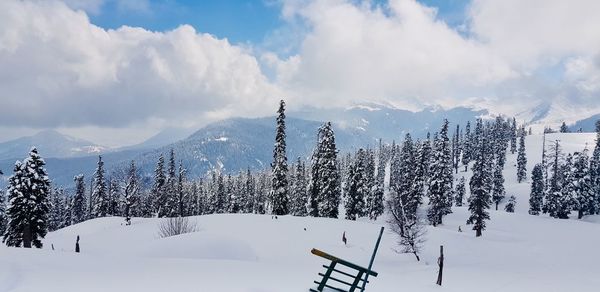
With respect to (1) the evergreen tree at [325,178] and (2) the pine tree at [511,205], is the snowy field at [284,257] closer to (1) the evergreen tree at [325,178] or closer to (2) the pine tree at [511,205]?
(1) the evergreen tree at [325,178]

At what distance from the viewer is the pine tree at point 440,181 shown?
69.4 meters

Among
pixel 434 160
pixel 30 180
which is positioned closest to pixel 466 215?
pixel 434 160

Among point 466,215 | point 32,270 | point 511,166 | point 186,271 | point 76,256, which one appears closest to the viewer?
point 32,270

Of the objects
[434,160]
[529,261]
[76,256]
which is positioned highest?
[434,160]

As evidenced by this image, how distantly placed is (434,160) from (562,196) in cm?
3219

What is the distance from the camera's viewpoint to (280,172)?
A: 61.9 metres

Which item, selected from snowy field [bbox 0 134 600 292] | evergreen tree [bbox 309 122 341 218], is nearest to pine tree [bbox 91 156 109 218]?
snowy field [bbox 0 134 600 292]

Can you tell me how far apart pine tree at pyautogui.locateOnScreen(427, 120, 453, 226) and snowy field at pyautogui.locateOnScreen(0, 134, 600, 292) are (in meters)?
3.41

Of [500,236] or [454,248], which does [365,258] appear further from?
Result: [500,236]

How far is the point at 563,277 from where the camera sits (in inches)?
1379

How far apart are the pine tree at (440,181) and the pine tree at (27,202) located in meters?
57.2

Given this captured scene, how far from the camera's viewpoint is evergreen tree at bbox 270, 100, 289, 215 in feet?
203

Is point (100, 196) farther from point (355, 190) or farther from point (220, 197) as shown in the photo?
point (355, 190)

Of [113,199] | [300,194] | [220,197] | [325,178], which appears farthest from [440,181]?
[113,199]
